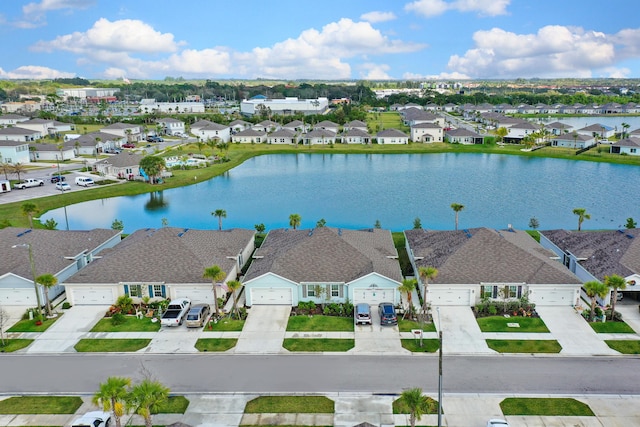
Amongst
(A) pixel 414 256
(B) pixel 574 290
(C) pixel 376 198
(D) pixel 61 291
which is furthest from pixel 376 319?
(C) pixel 376 198

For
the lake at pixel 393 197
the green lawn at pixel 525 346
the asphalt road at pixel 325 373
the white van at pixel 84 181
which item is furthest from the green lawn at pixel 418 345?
the white van at pixel 84 181

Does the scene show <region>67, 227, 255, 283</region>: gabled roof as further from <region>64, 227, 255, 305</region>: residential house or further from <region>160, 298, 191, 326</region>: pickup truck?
<region>160, 298, 191, 326</region>: pickup truck

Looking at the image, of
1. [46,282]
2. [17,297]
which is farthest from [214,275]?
[17,297]

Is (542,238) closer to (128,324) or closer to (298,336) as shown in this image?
(298,336)

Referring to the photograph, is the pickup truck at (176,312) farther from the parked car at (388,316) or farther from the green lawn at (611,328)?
the green lawn at (611,328)

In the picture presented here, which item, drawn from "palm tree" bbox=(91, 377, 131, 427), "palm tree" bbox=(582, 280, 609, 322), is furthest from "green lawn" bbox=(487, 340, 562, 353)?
"palm tree" bbox=(91, 377, 131, 427)
